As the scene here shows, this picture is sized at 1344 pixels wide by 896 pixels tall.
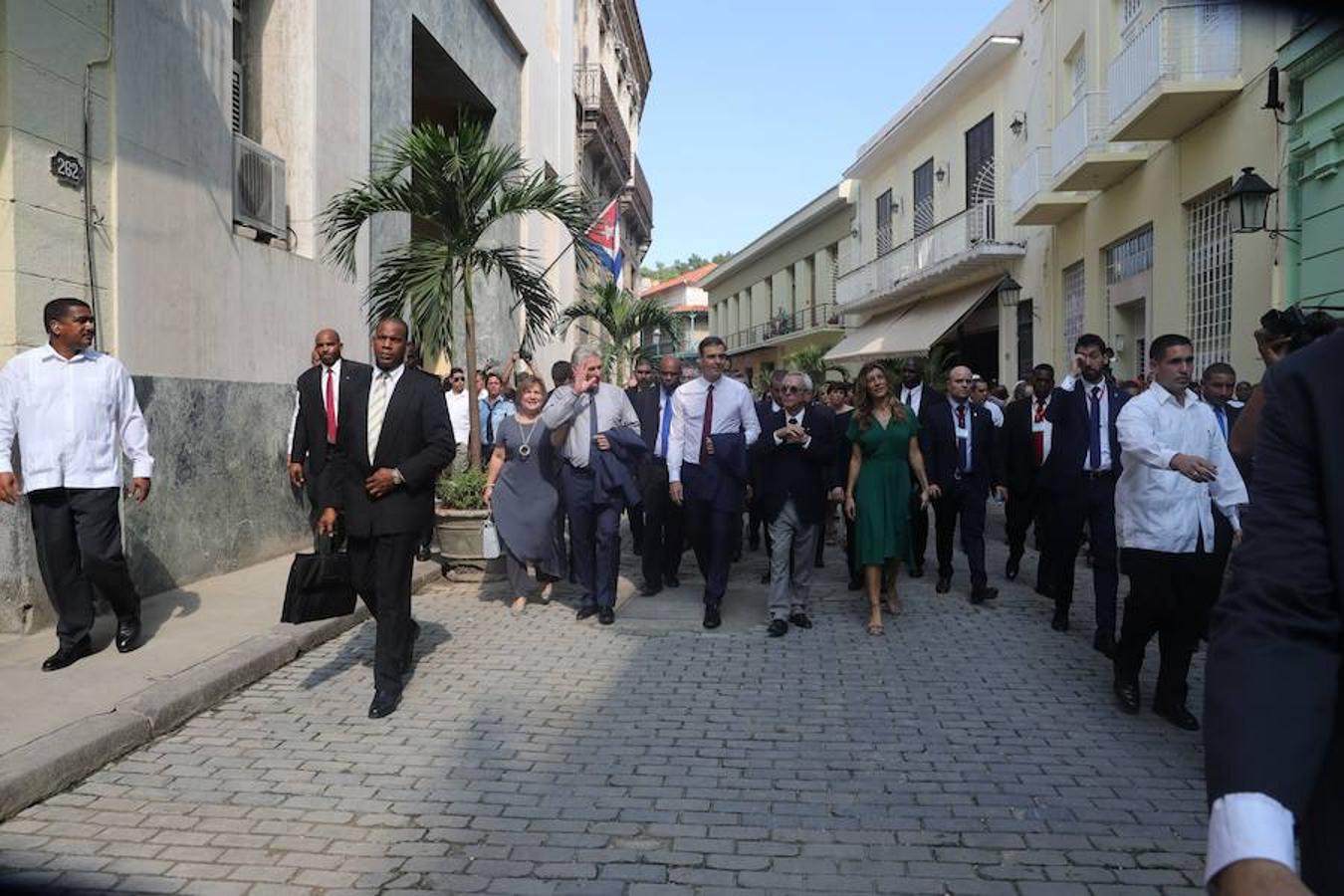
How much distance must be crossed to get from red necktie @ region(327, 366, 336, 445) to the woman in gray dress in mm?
2265

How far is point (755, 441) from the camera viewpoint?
7.82 m

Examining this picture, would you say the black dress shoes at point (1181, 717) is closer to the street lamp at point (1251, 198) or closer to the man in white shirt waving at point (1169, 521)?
the man in white shirt waving at point (1169, 521)

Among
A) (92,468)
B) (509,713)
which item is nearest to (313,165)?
(92,468)

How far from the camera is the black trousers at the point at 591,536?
7.75 metres

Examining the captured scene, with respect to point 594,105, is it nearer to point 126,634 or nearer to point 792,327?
point 792,327

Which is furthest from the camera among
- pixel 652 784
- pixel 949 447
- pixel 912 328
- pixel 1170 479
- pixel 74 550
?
pixel 912 328

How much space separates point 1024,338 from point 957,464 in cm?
1330

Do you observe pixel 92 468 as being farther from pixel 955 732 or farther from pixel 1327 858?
pixel 1327 858

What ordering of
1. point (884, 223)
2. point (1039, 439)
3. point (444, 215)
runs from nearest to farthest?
point (444, 215)
point (1039, 439)
point (884, 223)

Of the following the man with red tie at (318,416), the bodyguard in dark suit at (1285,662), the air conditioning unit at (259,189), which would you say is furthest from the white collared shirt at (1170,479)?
the air conditioning unit at (259,189)

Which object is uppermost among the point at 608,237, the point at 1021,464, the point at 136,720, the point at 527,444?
the point at 608,237

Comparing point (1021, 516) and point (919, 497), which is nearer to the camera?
point (919, 497)

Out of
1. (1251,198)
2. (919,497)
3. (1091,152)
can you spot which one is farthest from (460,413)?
(1091,152)

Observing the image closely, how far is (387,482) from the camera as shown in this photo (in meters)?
5.27
